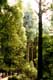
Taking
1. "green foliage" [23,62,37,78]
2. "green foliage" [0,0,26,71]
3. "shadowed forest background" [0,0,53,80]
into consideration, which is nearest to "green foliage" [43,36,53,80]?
"shadowed forest background" [0,0,53,80]

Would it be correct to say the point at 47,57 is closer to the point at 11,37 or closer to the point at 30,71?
the point at 30,71

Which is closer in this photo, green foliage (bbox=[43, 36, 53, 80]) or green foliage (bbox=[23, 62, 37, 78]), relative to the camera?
green foliage (bbox=[43, 36, 53, 80])

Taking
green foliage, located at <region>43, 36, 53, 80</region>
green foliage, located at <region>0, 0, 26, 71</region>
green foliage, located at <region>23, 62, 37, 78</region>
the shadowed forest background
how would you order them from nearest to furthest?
green foliage, located at <region>43, 36, 53, 80</region>
the shadowed forest background
green foliage, located at <region>0, 0, 26, 71</region>
green foliage, located at <region>23, 62, 37, 78</region>

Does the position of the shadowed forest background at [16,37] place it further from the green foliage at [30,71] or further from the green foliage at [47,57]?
the green foliage at [47,57]

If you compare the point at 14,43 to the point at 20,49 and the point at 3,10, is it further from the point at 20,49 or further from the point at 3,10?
the point at 3,10

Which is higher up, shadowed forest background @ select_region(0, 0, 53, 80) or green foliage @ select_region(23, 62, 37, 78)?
shadowed forest background @ select_region(0, 0, 53, 80)

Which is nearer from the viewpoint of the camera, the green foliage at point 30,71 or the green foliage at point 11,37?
the green foliage at point 11,37

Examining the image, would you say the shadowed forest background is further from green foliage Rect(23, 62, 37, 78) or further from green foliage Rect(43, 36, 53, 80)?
green foliage Rect(43, 36, 53, 80)

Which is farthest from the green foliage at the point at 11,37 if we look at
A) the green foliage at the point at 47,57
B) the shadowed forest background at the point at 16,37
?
the green foliage at the point at 47,57

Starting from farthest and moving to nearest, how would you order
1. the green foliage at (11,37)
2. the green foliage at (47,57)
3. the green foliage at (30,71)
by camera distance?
the green foliage at (30,71)
the green foliage at (11,37)
the green foliage at (47,57)

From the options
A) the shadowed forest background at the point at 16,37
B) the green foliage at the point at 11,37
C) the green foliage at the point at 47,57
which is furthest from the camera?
the green foliage at the point at 11,37

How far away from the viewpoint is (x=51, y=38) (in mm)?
12453

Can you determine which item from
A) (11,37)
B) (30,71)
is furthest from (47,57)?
(11,37)

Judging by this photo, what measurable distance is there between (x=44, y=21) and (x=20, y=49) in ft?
7.10
